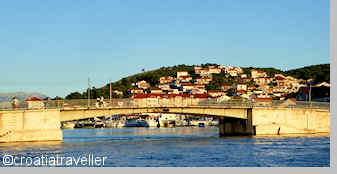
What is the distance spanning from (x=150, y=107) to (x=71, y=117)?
9577mm

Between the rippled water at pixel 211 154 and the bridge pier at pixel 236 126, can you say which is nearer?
the rippled water at pixel 211 154

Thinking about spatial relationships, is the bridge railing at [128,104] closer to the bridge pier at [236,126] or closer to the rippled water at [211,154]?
the bridge pier at [236,126]

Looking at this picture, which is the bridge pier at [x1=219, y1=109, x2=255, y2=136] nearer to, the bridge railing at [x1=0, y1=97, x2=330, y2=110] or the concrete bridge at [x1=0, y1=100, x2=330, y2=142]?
the concrete bridge at [x1=0, y1=100, x2=330, y2=142]

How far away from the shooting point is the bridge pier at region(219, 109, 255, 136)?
7775 cm

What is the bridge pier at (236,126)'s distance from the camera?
77.8 metres

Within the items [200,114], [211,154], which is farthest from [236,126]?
[211,154]

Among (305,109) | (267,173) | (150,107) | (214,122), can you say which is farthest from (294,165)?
(214,122)

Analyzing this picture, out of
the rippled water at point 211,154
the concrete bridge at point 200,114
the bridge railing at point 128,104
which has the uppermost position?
the bridge railing at point 128,104

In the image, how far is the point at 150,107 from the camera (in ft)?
237

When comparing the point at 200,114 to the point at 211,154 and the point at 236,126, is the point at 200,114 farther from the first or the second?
the point at 211,154

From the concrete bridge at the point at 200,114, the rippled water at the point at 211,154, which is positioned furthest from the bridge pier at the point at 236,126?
the rippled water at the point at 211,154

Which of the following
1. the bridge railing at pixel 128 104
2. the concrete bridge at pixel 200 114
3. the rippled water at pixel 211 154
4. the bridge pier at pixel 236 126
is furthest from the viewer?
the bridge pier at pixel 236 126

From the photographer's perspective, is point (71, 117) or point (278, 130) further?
point (278, 130)

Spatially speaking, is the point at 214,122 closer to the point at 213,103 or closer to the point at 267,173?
the point at 213,103
